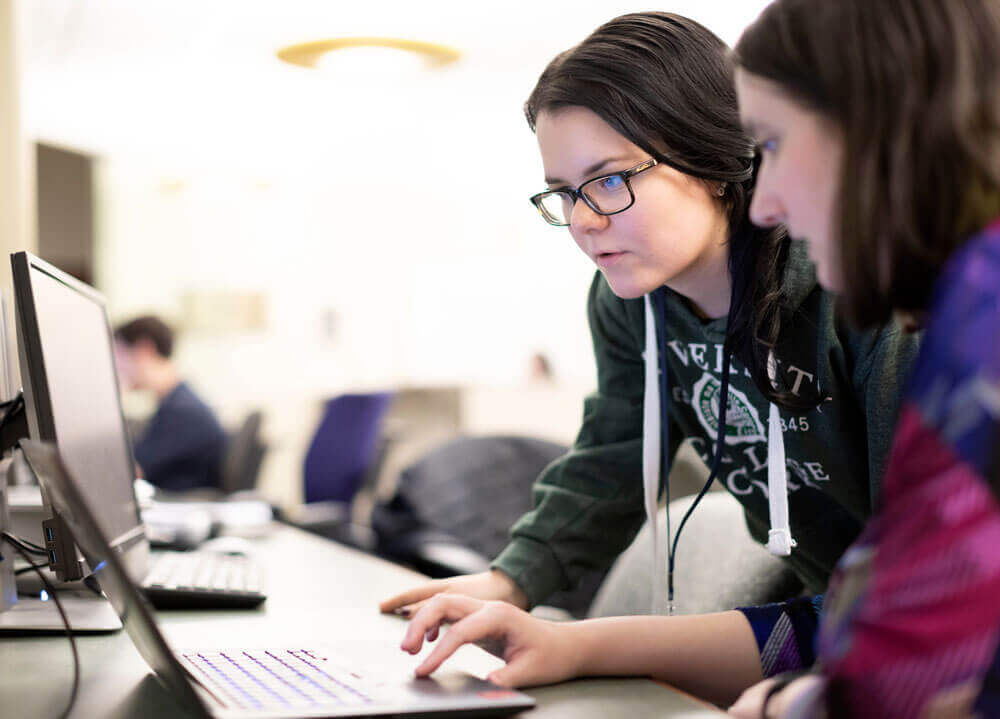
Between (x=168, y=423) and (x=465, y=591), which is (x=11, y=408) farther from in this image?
(x=168, y=423)

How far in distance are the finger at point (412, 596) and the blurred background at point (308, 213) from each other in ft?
11.0

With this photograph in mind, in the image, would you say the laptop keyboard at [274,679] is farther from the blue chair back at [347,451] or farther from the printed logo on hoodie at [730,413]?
the blue chair back at [347,451]

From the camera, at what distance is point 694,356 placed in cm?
119

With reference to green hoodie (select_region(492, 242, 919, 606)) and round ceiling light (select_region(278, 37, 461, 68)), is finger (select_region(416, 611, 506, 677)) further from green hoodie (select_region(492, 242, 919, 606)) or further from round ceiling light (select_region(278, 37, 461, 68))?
round ceiling light (select_region(278, 37, 461, 68))

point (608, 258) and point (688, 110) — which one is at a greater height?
point (688, 110)

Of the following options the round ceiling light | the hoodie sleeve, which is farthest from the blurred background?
the hoodie sleeve

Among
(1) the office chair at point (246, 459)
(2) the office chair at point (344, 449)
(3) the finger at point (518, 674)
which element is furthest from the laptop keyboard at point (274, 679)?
(2) the office chair at point (344, 449)

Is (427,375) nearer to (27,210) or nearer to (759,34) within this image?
(27,210)

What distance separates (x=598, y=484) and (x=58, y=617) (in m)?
0.67

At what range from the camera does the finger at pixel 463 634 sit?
80 centimetres

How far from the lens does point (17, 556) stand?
1.45 meters

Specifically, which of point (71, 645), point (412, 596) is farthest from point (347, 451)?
point (71, 645)

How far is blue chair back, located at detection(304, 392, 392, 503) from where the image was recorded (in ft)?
14.6

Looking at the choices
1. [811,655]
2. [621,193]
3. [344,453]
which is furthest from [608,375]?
[344,453]
